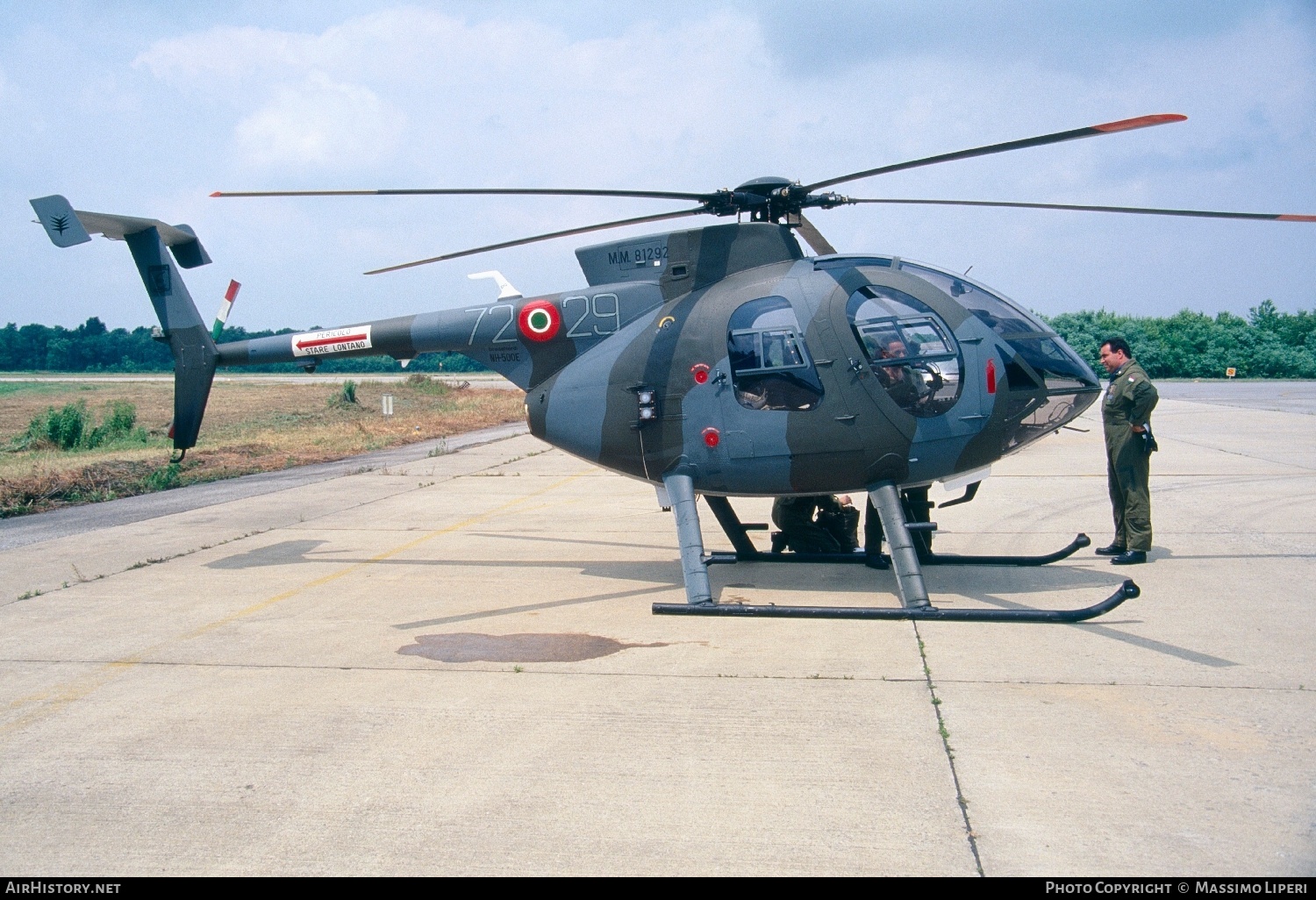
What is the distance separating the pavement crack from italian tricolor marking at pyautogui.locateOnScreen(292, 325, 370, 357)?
19.1 feet

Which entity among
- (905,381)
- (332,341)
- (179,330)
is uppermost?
(179,330)

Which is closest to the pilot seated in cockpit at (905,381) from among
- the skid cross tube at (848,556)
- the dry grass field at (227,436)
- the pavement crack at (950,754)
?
the pavement crack at (950,754)

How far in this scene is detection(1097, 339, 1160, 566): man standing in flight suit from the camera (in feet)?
29.0

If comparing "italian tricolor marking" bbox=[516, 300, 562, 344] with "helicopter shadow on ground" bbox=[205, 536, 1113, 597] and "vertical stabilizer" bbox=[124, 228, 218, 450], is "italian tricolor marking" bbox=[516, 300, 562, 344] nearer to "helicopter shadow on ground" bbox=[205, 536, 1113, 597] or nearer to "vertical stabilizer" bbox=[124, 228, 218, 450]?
"helicopter shadow on ground" bbox=[205, 536, 1113, 597]

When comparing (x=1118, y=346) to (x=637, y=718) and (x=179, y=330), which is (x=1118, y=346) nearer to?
(x=637, y=718)

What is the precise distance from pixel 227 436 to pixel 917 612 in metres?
23.4

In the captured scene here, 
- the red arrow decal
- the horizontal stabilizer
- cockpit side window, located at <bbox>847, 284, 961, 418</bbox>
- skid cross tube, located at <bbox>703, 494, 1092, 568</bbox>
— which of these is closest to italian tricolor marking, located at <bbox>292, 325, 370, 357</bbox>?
the red arrow decal

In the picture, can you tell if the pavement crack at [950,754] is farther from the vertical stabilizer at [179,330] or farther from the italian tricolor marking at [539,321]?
the vertical stabilizer at [179,330]

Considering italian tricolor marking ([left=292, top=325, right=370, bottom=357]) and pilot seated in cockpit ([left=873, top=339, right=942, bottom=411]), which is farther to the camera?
italian tricolor marking ([left=292, top=325, right=370, bottom=357])

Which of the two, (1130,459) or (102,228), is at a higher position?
(102,228)

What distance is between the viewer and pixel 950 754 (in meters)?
Answer: 4.66

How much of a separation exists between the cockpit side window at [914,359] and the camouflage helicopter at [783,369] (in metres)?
0.01

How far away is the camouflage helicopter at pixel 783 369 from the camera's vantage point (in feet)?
24.2

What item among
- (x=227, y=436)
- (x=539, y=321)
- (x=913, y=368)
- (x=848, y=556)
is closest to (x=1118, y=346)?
(x=913, y=368)
